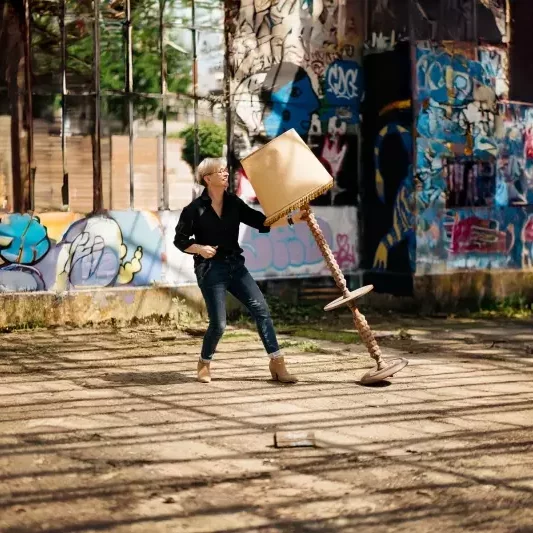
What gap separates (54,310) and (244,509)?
24.7 ft

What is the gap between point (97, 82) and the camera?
12.4 m

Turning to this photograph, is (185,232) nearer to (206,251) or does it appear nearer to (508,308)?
(206,251)

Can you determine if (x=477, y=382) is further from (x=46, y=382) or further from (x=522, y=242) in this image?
(x=522, y=242)

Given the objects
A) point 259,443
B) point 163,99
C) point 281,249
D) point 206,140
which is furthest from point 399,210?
point 259,443

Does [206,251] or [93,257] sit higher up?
[206,251]

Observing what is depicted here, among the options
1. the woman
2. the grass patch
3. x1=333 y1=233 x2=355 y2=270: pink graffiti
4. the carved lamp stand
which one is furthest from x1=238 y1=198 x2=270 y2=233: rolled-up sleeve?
the grass patch

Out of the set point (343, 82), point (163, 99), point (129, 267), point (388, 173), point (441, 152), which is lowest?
point (129, 267)

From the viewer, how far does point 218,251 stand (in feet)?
27.5

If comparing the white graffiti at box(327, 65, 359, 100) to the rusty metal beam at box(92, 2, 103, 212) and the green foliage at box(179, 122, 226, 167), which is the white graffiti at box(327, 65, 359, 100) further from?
the rusty metal beam at box(92, 2, 103, 212)

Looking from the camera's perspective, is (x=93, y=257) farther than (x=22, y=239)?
Yes

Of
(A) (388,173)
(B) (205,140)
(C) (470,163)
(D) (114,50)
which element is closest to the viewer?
(D) (114,50)

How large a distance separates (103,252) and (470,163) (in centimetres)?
510

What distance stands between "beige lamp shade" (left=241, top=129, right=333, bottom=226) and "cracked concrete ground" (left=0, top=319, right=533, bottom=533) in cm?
147

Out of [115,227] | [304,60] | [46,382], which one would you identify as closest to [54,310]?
[115,227]
